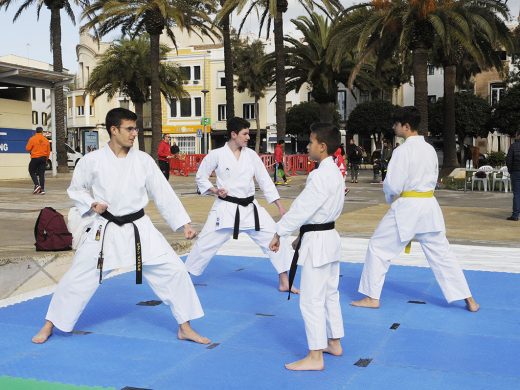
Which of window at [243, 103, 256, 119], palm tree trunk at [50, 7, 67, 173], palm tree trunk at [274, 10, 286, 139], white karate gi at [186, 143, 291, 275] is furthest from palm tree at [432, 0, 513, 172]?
window at [243, 103, 256, 119]

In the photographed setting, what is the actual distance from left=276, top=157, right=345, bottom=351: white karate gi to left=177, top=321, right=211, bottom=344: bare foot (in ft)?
3.22

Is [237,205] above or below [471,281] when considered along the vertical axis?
above

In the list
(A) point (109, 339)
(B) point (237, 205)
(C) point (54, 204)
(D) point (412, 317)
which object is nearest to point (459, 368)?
(D) point (412, 317)

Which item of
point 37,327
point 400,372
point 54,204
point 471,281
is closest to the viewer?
point 400,372

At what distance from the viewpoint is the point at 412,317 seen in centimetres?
624

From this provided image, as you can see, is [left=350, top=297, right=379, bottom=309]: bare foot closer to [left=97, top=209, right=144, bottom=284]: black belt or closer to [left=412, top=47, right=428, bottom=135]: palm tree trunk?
[left=97, top=209, right=144, bottom=284]: black belt

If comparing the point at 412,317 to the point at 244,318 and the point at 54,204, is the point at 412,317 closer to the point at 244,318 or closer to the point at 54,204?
the point at 244,318

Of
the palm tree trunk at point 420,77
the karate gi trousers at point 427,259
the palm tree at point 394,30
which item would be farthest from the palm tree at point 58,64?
the karate gi trousers at point 427,259

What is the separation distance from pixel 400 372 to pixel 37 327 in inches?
121

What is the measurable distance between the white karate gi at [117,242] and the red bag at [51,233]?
3087 millimetres

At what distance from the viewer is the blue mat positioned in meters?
4.54

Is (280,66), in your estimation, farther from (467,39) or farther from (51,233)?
(51,233)

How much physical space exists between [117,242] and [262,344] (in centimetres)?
137

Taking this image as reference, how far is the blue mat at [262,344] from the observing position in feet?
14.9
